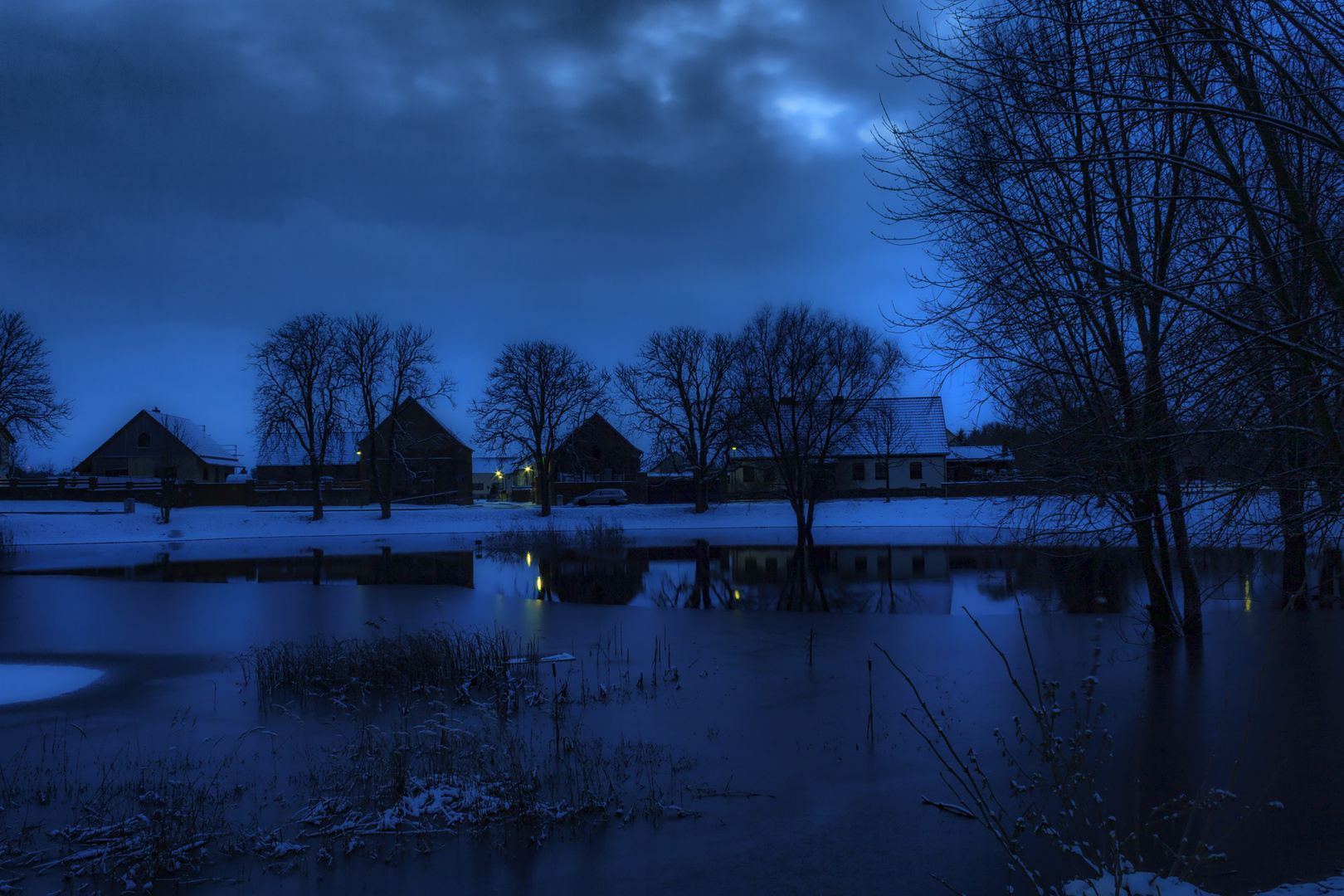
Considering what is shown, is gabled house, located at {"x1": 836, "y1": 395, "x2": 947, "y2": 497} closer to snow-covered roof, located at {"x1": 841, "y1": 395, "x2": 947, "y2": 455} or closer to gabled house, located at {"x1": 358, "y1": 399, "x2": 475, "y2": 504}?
snow-covered roof, located at {"x1": 841, "y1": 395, "x2": 947, "y2": 455}

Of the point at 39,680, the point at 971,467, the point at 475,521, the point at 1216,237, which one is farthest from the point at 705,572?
the point at 971,467

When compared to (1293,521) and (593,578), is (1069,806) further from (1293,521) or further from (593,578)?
(593,578)

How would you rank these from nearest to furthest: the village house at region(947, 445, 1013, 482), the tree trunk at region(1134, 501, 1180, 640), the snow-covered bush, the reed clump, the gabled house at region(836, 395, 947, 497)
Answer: the snow-covered bush, the reed clump, the tree trunk at region(1134, 501, 1180, 640), the gabled house at region(836, 395, 947, 497), the village house at region(947, 445, 1013, 482)

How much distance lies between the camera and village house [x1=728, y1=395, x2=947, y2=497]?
54375mm

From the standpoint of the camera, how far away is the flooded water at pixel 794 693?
237 inches

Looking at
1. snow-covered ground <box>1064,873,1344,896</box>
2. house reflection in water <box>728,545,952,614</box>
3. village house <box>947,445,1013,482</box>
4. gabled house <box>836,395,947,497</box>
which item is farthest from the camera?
village house <box>947,445,1013,482</box>

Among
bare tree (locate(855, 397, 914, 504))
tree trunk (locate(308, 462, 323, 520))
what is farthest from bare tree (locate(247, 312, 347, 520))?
bare tree (locate(855, 397, 914, 504))

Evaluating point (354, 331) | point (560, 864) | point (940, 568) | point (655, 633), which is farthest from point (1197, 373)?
point (354, 331)

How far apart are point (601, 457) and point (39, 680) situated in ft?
153

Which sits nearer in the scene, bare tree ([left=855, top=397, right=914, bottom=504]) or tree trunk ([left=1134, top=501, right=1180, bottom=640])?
tree trunk ([left=1134, top=501, right=1180, bottom=640])

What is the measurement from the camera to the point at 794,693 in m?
10.6

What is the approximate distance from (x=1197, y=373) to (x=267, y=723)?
31.1 feet

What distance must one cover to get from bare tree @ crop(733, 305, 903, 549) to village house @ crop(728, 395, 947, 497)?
14089 mm

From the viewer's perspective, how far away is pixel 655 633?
590 inches
